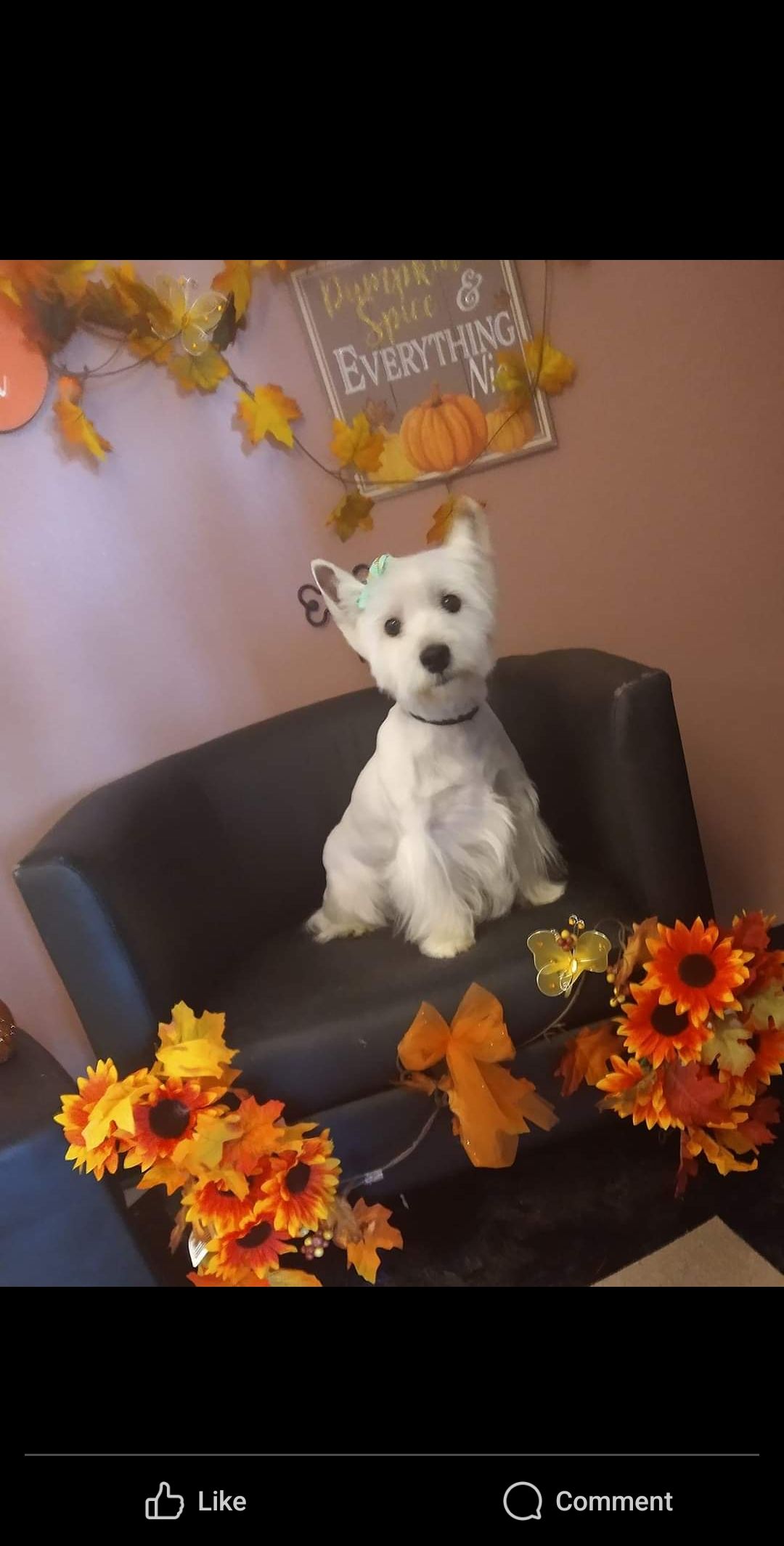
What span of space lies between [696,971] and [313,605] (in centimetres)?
57

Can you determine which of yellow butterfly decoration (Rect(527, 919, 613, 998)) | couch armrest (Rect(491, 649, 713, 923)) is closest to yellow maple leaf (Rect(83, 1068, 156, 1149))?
yellow butterfly decoration (Rect(527, 919, 613, 998))

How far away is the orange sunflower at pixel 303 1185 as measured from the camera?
87 cm

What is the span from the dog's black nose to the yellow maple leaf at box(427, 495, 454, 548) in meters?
0.12

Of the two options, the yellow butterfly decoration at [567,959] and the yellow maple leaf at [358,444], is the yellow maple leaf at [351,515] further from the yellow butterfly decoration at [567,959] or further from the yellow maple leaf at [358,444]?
the yellow butterfly decoration at [567,959]

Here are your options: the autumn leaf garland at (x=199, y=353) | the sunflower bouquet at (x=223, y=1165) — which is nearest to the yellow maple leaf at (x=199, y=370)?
the autumn leaf garland at (x=199, y=353)

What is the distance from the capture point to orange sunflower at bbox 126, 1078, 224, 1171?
88 cm

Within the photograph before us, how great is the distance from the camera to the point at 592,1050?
93 centimetres

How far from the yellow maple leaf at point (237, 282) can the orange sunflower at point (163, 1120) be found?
80 centimetres

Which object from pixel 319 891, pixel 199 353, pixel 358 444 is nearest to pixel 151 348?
pixel 199 353
